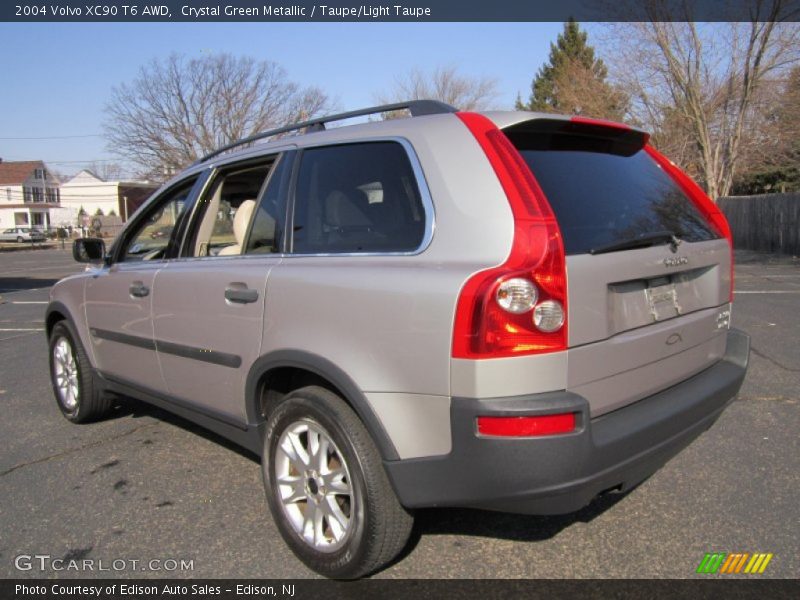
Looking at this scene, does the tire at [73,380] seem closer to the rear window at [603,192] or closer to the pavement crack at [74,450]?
the pavement crack at [74,450]

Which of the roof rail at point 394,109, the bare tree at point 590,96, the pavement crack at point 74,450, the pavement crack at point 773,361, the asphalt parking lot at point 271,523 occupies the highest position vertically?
the bare tree at point 590,96

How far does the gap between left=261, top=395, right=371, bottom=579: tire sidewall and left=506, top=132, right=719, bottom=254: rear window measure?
1.10 meters

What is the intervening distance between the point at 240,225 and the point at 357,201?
909 mm

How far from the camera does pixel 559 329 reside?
222cm

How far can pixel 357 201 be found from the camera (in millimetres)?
2830

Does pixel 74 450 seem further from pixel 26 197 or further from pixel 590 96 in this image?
pixel 26 197

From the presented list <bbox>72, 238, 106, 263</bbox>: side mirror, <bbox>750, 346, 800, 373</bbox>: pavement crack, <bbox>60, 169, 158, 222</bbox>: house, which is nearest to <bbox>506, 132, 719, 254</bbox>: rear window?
<bbox>72, 238, 106, 263</bbox>: side mirror

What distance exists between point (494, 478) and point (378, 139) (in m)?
1.44

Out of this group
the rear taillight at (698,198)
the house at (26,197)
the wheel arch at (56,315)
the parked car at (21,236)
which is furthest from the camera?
the house at (26,197)

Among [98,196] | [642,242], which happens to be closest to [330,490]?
[642,242]

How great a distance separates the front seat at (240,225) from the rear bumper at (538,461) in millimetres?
1550

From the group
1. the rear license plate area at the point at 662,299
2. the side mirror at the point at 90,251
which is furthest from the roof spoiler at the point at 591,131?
the side mirror at the point at 90,251

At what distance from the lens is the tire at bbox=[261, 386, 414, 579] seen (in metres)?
2.48

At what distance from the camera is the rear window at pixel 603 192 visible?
2473mm
